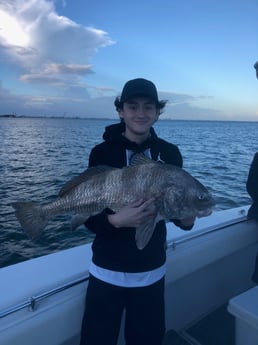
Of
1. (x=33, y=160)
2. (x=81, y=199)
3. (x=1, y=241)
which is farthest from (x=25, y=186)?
(x=81, y=199)

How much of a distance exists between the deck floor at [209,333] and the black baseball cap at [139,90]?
2.80 m

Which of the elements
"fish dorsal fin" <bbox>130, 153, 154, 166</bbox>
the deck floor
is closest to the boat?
the deck floor

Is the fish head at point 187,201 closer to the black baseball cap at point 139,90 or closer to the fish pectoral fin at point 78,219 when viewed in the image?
the fish pectoral fin at point 78,219

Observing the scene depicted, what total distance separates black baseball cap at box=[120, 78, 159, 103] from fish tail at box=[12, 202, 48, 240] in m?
1.18

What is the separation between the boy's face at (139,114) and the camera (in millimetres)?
2838

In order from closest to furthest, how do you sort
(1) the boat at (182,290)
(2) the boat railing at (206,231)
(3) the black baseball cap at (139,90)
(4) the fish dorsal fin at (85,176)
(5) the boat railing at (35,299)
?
(5) the boat railing at (35,299) → (1) the boat at (182,290) → (4) the fish dorsal fin at (85,176) → (3) the black baseball cap at (139,90) → (2) the boat railing at (206,231)

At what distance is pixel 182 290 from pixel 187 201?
1.83 metres

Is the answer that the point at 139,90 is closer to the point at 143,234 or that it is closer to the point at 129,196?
the point at 129,196

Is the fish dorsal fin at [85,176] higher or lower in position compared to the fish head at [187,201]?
higher

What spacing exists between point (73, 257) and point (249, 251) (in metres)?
2.64

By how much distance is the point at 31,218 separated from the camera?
2570 mm

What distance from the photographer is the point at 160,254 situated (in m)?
2.74

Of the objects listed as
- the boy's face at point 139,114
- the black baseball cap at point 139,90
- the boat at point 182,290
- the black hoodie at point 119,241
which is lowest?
the boat at point 182,290

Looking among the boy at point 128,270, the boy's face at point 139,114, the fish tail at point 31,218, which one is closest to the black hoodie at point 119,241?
the boy at point 128,270
